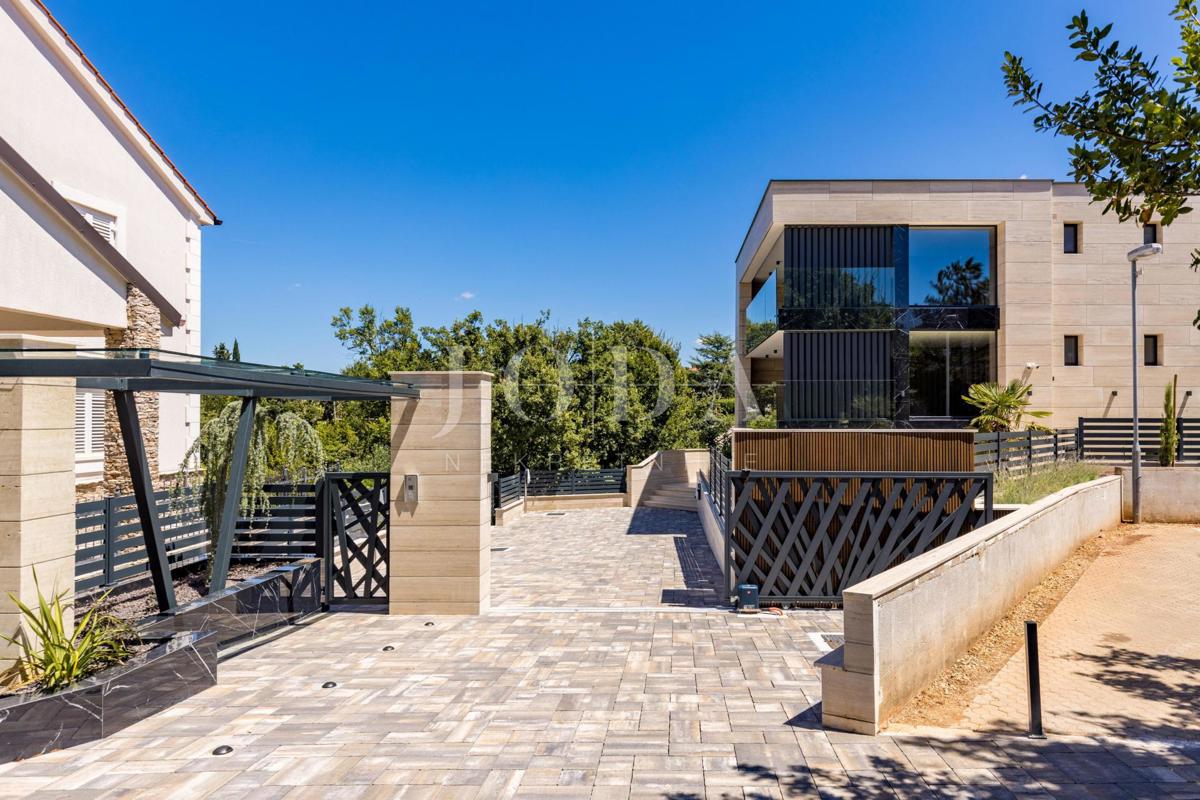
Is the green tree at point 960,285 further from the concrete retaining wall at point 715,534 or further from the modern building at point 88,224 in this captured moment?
the modern building at point 88,224

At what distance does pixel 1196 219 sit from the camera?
20.7 metres

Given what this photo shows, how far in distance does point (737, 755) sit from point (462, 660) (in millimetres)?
3542

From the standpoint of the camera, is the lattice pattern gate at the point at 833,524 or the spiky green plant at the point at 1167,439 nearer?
the lattice pattern gate at the point at 833,524

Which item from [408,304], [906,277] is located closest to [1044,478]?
[906,277]

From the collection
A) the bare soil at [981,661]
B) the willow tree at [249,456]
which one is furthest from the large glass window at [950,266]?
the willow tree at [249,456]

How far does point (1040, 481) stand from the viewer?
13336 mm

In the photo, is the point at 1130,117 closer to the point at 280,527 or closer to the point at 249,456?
the point at 249,456

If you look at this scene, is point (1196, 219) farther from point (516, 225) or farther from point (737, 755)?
point (516, 225)

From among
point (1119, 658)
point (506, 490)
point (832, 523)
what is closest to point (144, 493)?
point (832, 523)

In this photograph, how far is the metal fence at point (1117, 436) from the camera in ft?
63.8

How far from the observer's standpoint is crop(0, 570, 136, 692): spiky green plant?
5137 mm

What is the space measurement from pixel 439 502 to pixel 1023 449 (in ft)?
52.6

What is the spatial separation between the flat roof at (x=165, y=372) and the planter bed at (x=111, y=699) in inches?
99.5

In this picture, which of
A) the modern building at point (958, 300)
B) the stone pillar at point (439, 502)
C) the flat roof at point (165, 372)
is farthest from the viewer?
the modern building at point (958, 300)
